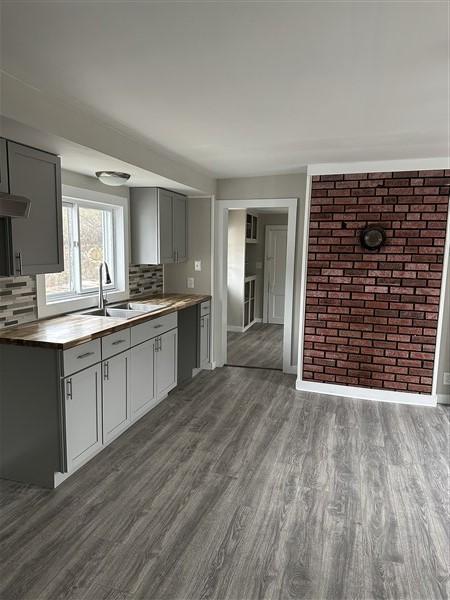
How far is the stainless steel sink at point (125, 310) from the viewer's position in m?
3.60

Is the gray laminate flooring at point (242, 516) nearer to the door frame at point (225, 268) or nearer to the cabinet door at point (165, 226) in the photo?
the door frame at point (225, 268)

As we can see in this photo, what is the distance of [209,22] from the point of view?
1.48m

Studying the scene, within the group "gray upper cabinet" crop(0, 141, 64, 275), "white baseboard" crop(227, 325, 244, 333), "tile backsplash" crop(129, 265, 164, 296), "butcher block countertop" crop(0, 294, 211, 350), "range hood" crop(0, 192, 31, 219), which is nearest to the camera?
"range hood" crop(0, 192, 31, 219)

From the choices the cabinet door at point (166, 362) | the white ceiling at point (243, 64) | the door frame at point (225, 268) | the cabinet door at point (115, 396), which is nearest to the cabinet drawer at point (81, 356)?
the cabinet door at point (115, 396)

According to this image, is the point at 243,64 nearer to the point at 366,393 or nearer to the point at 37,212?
the point at 37,212

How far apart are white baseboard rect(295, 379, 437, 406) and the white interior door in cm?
343

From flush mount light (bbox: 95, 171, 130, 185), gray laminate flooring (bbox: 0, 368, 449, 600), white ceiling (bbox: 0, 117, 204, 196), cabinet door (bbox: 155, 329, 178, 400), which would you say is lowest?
gray laminate flooring (bbox: 0, 368, 449, 600)

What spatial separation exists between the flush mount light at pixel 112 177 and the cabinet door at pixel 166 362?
4.60ft

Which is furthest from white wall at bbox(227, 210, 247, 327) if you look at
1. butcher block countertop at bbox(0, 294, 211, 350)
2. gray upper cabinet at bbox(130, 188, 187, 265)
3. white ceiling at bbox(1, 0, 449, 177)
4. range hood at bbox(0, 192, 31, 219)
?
range hood at bbox(0, 192, 31, 219)

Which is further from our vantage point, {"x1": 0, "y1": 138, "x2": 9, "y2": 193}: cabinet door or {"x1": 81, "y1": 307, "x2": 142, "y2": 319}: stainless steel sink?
{"x1": 81, "y1": 307, "x2": 142, "y2": 319}: stainless steel sink

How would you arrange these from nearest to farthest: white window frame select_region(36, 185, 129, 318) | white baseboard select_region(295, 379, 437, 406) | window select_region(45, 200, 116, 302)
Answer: white window frame select_region(36, 185, 129, 318), window select_region(45, 200, 116, 302), white baseboard select_region(295, 379, 437, 406)

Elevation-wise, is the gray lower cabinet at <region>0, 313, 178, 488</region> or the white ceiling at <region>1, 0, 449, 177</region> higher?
the white ceiling at <region>1, 0, 449, 177</region>

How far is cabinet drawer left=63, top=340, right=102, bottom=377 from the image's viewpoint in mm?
2449

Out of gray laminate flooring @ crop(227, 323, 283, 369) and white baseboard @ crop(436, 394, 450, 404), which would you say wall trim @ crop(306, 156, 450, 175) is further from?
Result: gray laminate flooring @ crop(227, 323, 283, 369)
